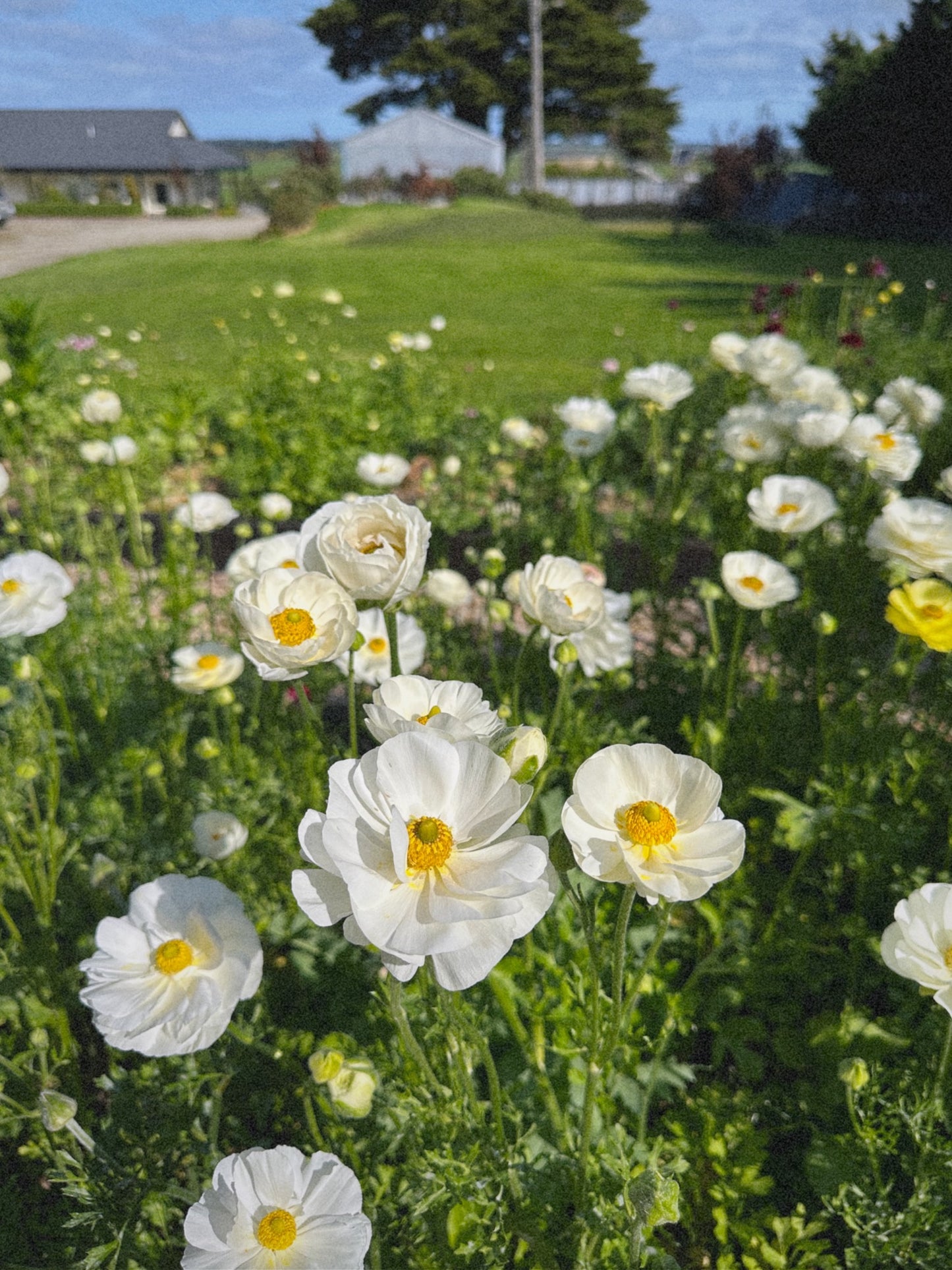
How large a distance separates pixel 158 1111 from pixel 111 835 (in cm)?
74

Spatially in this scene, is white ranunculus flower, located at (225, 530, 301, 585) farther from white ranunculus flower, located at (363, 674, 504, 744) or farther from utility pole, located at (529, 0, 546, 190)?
utility pole, located at (529, 0, 546, 190)

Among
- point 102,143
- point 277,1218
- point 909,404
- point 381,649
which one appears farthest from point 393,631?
point 102,143

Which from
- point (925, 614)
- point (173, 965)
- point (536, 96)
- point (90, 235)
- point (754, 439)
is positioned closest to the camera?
point (173, 965)

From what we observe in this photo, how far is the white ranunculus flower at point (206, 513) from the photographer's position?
2.27 meters

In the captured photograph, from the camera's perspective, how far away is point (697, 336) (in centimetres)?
851

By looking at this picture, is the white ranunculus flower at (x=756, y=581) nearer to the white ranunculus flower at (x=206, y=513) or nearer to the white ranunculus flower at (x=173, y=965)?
the white ranunculus flower at (x=173, y=965)

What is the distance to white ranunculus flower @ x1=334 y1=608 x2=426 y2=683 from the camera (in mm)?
1603

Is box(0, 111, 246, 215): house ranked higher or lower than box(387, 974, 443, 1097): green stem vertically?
higher

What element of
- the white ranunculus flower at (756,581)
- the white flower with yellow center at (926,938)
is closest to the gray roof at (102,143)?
the white ranunculus flower at (756,581)

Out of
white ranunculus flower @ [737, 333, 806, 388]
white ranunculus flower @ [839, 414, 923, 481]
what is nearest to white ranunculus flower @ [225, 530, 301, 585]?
white ranunculus flower @ [839, 414, 923, 481]

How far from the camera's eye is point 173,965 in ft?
3.56

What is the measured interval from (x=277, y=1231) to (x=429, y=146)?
36.0 metres

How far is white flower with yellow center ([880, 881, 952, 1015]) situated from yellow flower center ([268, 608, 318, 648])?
2.39ft

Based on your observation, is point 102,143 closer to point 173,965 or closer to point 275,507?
point 275,507
